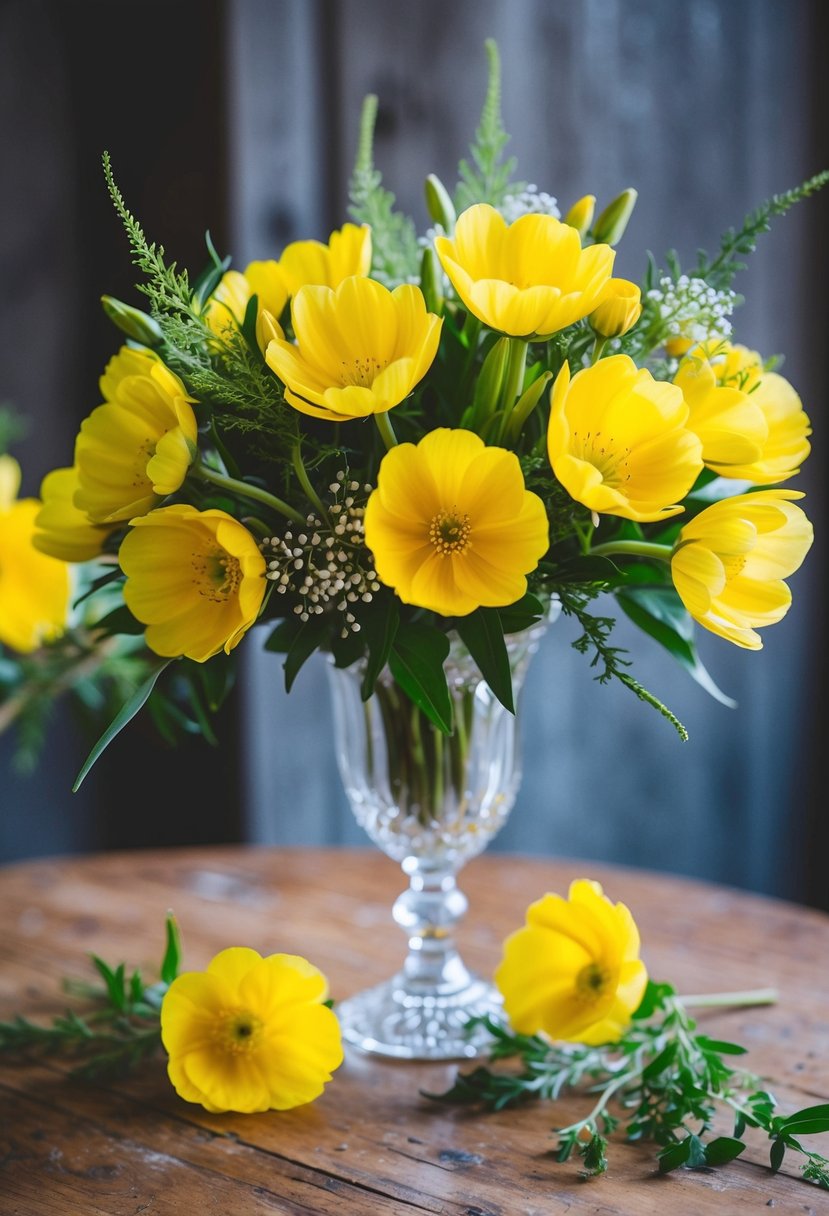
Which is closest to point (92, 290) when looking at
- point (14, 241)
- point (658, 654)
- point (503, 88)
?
point (14, 241)

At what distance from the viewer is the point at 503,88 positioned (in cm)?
177

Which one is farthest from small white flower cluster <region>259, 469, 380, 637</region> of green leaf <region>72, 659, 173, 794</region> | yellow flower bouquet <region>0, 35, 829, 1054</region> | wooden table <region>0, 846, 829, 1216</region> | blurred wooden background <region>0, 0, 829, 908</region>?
blurred wooden background <region>0, 0, 829, 908</region>

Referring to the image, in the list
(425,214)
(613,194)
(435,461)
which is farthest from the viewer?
(613,194)

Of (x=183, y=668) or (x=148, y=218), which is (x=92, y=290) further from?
(x=183, y=668)

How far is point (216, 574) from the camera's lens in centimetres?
78

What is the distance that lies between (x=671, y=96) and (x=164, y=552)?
1461mm

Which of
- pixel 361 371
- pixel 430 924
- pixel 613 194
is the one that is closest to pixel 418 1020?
pixel 430 924

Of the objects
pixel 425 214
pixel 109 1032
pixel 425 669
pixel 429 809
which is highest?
pixel 425 214

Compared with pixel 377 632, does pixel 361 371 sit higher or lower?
higher

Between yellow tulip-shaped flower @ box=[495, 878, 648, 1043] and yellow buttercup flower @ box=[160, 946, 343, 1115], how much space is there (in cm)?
14

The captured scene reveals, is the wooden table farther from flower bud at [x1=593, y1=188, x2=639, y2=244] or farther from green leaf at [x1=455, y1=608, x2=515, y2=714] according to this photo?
flower bud at [x1=593, y1=188, x2=639, y2=244]

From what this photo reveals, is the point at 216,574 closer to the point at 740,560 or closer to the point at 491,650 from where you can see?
the point at 491,650

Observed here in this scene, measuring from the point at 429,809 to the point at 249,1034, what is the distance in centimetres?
22

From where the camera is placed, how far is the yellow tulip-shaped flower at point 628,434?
73 centimetres
